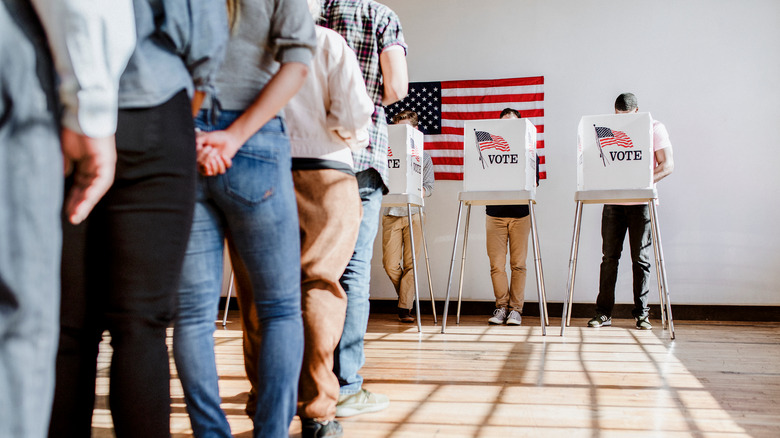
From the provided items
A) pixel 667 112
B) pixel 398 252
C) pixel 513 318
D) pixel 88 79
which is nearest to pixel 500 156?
pixel 513 318

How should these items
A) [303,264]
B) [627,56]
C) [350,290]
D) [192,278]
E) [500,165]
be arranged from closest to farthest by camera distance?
1. [192,278]
2. [303,264]
3. [350,290]
4. [500,165]
5. [627,56]

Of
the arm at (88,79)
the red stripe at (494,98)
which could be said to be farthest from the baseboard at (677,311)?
the arm at (88,79)

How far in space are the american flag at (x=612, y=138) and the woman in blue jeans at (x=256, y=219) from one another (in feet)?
8.50

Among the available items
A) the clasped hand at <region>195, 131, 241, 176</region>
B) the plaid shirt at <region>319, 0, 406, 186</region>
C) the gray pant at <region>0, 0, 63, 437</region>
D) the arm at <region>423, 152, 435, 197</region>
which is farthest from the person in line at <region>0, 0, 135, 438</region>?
the arm at <region>423, 152, 435, 197</region>

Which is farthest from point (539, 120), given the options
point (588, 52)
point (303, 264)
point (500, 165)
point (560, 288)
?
point (303, 264)

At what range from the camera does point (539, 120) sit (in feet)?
16.3

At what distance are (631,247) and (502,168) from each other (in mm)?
1151

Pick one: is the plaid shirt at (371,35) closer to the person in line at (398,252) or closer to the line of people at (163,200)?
the line of people at (163,200)

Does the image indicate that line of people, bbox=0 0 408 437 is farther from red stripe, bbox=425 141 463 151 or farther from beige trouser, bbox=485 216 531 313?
red stripe, bbox=425 141 463 151

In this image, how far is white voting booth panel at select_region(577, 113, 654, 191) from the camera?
3.28m

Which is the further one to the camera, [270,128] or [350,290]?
[350,290]

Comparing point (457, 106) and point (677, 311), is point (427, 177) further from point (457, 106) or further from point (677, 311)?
point (677, 311)

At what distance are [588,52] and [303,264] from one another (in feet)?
13.8

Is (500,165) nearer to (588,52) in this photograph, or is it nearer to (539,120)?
(539,120)
